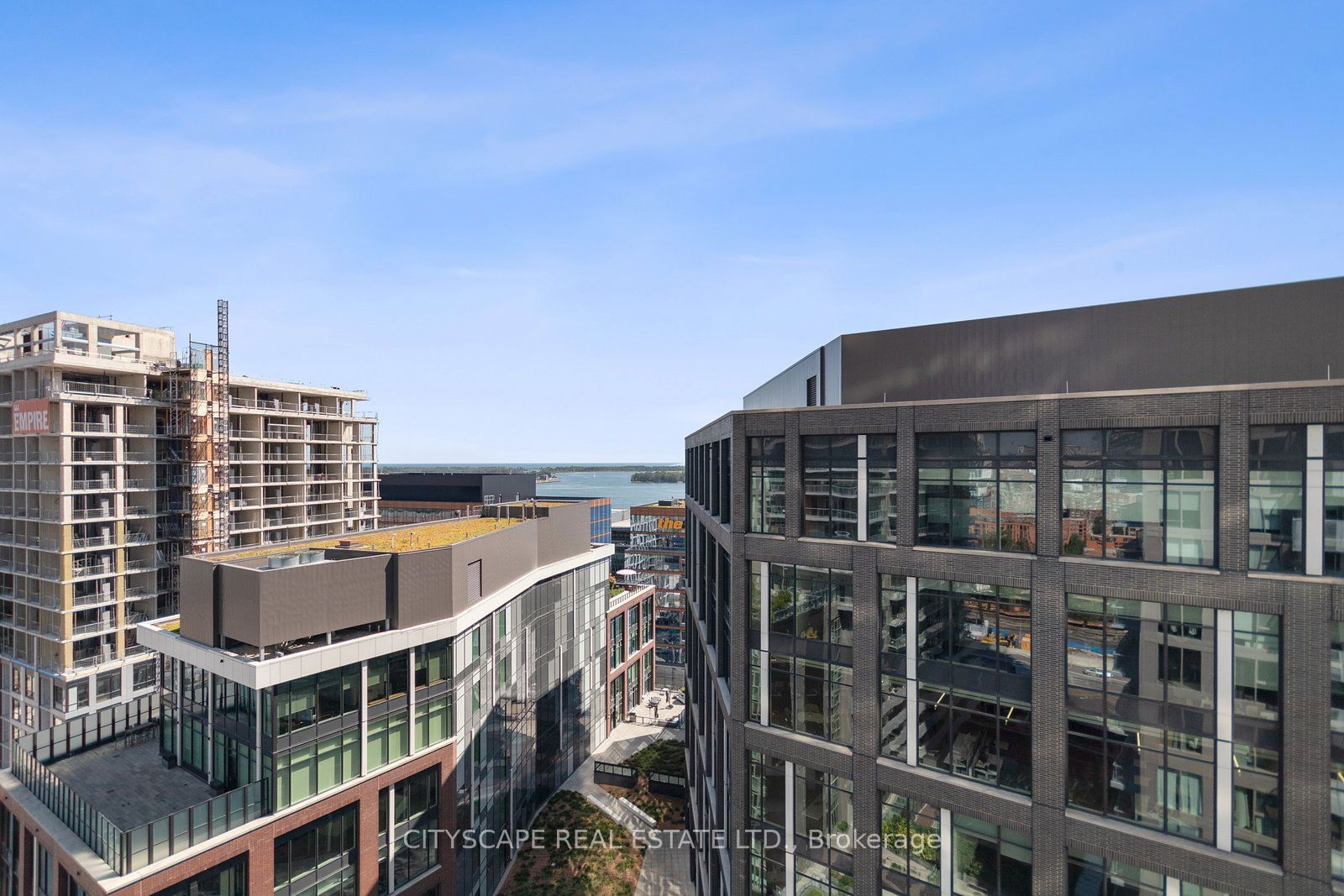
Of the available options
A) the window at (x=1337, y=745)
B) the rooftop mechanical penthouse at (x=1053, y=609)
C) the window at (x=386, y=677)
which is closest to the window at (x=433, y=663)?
the window at (x=386, y=677)

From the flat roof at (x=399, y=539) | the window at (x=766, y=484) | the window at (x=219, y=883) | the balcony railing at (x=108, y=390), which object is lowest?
the window at (x=219, y=883)

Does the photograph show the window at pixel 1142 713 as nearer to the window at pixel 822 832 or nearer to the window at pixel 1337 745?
the window at pixel 1337 745

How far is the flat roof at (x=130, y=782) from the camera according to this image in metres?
24.0

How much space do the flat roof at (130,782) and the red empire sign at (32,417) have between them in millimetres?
34059

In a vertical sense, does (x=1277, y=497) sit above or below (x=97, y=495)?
above

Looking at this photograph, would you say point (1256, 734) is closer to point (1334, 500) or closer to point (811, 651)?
point (1334, 500)

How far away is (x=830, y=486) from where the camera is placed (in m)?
22.3

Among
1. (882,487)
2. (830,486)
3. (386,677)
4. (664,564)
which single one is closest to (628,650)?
(664,564)

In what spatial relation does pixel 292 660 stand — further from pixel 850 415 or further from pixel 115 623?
pixel 115 623

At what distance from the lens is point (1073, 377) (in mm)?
→ 21172

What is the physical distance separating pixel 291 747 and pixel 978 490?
26.3 metres

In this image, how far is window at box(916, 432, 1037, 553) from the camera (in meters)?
18.7

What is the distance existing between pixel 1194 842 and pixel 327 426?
260ft

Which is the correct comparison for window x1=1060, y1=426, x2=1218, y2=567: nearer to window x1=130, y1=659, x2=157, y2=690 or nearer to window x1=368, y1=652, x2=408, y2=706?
window x1=368, y1=652, x2=408, y2=706
